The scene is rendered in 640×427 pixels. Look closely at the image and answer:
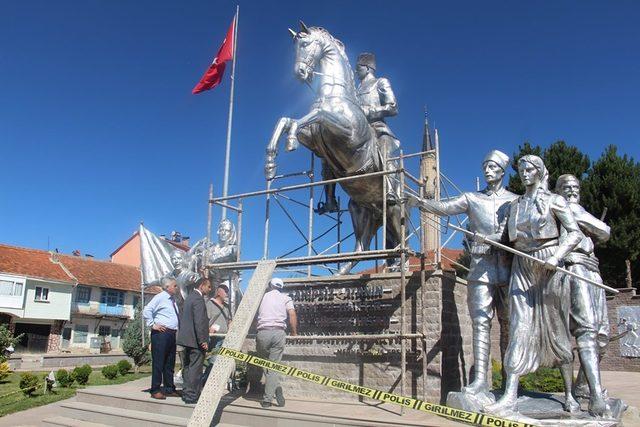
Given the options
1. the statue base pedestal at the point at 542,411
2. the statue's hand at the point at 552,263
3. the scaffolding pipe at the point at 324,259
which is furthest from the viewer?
the scaffolding pipe at the point at 324,259

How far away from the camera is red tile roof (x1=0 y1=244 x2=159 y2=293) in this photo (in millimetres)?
37094

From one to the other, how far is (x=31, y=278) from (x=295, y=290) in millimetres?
33210

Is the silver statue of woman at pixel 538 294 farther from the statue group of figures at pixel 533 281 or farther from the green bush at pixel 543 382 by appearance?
the green bush at pixel 543 382

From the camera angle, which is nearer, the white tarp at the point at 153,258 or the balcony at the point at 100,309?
the white tarp at the point at 153,258

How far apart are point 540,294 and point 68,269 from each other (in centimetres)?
4053

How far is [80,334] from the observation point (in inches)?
1602

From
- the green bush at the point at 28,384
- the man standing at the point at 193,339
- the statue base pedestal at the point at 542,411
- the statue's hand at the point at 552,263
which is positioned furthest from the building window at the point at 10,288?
the statue's hand at the point at 552,263

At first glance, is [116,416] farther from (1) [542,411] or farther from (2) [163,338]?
(1) [542,411]

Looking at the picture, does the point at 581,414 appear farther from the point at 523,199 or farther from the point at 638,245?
the point at 638,245

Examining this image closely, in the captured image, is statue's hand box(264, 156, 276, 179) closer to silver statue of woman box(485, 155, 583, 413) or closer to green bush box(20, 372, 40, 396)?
silver statue of woman box(485, 155, 583, 413)

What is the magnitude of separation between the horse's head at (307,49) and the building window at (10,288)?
108ft

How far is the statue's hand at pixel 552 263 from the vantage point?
18.6 ft

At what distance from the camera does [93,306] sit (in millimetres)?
40750

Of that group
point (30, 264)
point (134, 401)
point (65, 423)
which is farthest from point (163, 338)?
point (30, 264)
